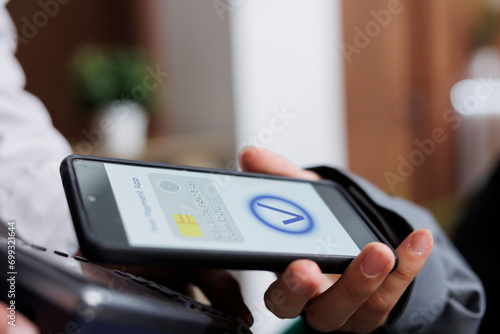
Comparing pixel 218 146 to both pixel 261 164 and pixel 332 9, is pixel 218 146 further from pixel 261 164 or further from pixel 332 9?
pixel 261 164

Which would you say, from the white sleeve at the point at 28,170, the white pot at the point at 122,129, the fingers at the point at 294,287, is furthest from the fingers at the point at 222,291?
the white pot at the point at 122,129

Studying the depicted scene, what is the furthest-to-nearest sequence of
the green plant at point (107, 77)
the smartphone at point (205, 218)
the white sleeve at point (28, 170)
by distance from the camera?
1. the green plant at point (107, 77)
2. the white sleeve at point (28, 170)
3. the smartphone at point (205, 218)

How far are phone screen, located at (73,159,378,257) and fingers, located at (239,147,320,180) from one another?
0.03 metres

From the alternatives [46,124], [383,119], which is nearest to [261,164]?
[46,124]

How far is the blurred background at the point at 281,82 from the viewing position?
1370mm

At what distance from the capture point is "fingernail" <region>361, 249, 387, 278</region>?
0.34 m

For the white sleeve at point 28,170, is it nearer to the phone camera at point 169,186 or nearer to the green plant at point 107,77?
the phone camera at point 169,186

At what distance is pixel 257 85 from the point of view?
1598mm

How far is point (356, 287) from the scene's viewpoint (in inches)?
13.9

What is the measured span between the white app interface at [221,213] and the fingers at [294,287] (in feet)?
0.06

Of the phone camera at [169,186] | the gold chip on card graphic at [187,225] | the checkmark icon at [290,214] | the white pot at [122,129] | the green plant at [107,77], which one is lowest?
the white pot at [122,129]

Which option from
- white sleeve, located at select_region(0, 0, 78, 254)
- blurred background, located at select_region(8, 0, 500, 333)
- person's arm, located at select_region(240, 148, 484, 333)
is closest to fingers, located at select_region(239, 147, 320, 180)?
person's arm, located at select_region(240, 148, 484, 333)

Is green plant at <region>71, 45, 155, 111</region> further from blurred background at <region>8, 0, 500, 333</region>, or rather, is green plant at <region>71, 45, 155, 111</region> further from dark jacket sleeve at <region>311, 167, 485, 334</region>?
dark jacket sleeve at <region>311, 167, 485, 334</region>

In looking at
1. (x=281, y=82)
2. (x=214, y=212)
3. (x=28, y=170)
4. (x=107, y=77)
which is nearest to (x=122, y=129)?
(x=107, y=77)
